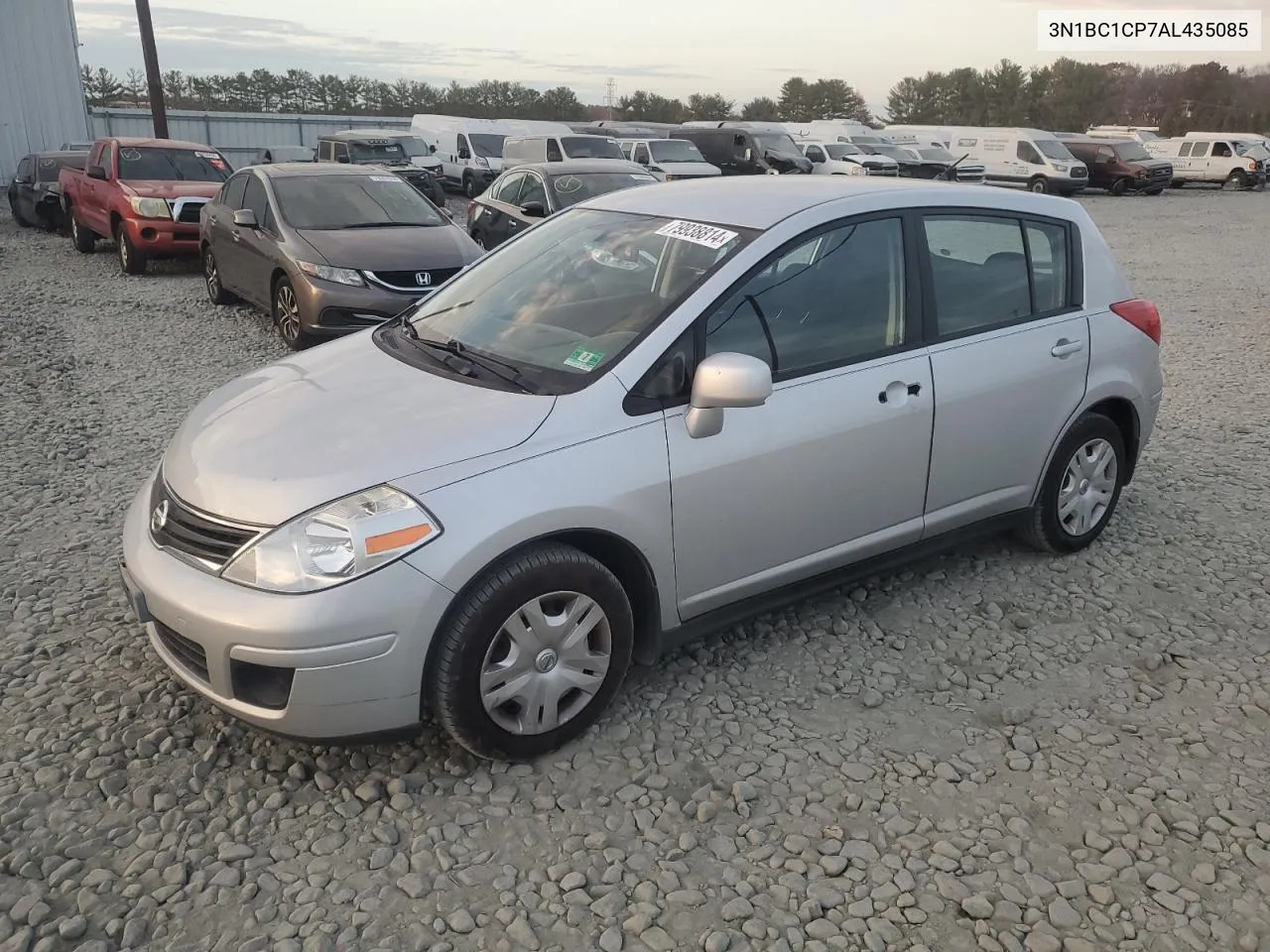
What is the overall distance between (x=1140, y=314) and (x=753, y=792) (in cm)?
304

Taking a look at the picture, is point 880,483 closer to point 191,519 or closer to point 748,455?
point 748,455

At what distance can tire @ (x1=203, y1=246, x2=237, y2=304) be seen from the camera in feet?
34.0

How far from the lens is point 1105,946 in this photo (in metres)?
2.50

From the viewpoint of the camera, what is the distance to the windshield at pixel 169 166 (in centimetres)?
1299

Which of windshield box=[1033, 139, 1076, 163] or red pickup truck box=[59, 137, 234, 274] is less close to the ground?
windshield box=[1033, 139, 1076, 163]

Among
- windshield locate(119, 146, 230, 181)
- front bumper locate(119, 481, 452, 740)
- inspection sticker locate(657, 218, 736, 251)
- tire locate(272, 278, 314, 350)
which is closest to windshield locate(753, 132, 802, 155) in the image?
windshield locate(119, 146, 230, 181)

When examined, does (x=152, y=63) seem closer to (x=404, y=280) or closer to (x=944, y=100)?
(x=404, y=280)

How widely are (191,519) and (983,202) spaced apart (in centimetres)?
328

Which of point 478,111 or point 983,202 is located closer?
point 983,202

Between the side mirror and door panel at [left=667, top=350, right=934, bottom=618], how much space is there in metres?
0.17

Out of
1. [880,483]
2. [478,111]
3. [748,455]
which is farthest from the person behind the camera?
[478,111]

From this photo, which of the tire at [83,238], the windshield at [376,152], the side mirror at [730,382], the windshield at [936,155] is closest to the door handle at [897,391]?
the side mirror at [730,382]

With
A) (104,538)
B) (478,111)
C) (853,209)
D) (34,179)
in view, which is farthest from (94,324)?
(478,111)

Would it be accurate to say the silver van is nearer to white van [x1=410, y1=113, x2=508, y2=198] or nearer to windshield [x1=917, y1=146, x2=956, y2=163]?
white van [x1=410, y1=113, x2=508, y2=198]
